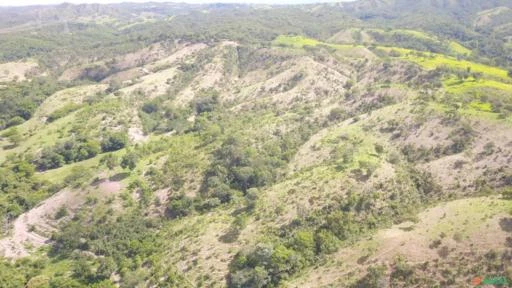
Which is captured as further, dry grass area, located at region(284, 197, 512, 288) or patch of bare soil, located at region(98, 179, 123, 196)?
patch of bare soil, located at region(98, 179, 123, 196)

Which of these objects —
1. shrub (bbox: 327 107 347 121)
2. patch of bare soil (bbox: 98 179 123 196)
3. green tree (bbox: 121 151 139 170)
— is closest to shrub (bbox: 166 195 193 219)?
patch of bare soil (bbox: 98 179 123 196)

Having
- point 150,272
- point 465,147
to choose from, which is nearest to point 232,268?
point 150,272

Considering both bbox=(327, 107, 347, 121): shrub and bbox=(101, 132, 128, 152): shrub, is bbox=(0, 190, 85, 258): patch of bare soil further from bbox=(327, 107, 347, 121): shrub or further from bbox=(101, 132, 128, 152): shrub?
bbox=(327, 107, 347, 121): shrub

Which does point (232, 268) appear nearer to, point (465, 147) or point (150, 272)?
point (150, 272)

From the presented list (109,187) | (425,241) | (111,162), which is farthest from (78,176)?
(425,241)

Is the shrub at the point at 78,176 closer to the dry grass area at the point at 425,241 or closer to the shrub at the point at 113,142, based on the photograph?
the shrub at the point at 113,142

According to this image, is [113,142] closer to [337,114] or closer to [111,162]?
[111,162]

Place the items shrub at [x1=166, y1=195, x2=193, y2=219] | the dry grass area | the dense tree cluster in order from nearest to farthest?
the dry grass area, shrub at [x1=166, y1=195, x2=193, y2=219], the dense tree cluster

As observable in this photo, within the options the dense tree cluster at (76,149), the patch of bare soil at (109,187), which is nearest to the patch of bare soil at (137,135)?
the dense tree cluster at (76,149)
